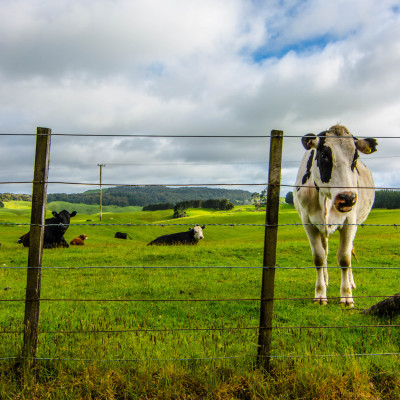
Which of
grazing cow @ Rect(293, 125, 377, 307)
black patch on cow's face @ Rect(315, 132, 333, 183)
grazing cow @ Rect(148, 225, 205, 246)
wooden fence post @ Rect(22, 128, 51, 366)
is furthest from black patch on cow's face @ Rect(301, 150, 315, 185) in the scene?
grazing cow @ Rect(148, 225, 205, 246)

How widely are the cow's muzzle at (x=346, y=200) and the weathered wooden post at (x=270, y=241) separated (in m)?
2.61

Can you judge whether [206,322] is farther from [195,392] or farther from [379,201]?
[379,201]

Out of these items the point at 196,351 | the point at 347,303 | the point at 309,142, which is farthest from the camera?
the point at 347,303

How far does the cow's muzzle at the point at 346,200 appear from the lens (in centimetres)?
607

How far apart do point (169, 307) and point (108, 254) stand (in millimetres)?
10571

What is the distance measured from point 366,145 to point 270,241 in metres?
4.21

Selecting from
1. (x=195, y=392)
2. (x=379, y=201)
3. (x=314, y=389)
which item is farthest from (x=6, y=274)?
(x=379, y=201)

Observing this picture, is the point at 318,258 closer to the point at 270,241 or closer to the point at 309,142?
the point at 309,142

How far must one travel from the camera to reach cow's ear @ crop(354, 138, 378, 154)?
22.9 feet

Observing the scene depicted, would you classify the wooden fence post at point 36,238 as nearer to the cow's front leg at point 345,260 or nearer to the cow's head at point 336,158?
the cow's head at point 336,158

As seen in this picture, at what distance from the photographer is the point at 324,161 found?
22.9 ft

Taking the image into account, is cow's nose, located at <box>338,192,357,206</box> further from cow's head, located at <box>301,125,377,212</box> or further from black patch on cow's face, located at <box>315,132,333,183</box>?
black patch on cow's face, located at <box>315,132,333,183</box>

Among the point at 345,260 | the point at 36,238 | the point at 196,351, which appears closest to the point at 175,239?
the point at 345,260

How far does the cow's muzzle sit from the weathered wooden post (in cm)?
261
